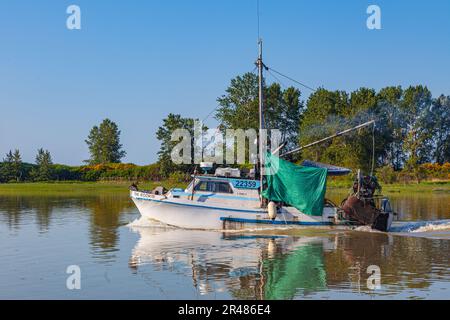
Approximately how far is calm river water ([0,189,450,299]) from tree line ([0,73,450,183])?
45887mm

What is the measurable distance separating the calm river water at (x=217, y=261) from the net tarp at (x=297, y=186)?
147cm

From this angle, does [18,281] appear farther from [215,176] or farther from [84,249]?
[215,176]

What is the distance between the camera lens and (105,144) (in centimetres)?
12212

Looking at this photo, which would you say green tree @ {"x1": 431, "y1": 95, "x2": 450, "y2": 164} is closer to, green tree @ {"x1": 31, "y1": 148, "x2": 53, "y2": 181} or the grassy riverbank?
the grassy riverbank

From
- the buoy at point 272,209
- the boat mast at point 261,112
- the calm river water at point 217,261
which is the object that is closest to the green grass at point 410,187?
the calm river water at point 217,261

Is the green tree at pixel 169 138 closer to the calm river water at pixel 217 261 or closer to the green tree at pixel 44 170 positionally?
the green tree at pixel 44 170

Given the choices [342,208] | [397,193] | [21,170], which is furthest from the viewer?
[21,170]

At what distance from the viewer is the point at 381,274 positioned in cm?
2039

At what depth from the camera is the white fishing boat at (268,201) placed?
104 feet

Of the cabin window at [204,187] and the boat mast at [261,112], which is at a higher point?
the boat mast at [261,112]

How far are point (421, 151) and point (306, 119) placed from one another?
1954cm
